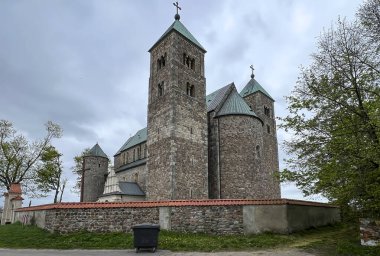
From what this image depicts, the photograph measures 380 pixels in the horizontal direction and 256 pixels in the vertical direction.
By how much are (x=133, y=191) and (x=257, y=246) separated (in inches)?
719

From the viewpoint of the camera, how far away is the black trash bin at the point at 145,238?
10977 mm

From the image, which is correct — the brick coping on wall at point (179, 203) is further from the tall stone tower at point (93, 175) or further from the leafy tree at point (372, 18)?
the tall stone tower at point (93, 175)

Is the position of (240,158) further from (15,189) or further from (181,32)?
(15,189)

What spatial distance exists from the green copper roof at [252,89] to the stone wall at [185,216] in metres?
22.9

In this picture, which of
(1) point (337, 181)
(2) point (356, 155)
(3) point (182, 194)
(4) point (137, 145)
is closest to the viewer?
(2) point (356, 155)

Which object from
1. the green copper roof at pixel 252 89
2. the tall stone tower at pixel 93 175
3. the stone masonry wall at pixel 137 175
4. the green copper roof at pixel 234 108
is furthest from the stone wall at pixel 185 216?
the green copper roof at pixel 252 89

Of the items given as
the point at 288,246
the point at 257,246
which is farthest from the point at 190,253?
the point at 288,246

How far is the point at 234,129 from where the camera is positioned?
84.1 ft

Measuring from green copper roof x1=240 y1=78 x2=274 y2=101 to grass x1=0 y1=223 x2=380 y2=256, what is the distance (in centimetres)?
2367

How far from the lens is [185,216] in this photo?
14281mm

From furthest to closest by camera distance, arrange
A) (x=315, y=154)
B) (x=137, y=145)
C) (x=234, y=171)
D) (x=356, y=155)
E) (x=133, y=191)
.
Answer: (x=137, y=145), (x=133, y=191), (x=234, y=171), (x=315, y=154), (x=356, y=155)

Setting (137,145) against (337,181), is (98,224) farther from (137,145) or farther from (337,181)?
(137,145)

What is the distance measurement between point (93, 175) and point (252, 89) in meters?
22.1

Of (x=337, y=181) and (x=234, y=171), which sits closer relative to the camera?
(x=337, y=181)
